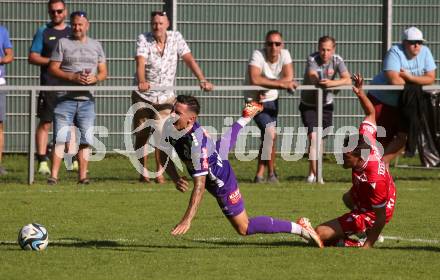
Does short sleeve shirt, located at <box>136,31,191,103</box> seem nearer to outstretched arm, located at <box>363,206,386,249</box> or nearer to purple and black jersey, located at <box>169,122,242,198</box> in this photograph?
purple and black jersey, located at <box>169,122,242,198</box>

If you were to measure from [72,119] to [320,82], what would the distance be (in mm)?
3346

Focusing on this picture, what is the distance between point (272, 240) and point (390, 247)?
1.13 meters

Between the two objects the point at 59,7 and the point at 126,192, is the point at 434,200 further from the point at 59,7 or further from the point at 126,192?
the point at 59,7

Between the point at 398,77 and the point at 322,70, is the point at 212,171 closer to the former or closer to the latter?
the point at 398,77

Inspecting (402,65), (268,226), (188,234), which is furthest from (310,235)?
(402,65)

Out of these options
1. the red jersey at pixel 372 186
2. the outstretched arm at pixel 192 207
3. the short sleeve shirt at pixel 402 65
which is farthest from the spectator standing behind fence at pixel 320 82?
the outstretched arm at pixel 192 207

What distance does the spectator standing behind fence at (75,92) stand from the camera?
15.5 metres

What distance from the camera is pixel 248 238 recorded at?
10984mm

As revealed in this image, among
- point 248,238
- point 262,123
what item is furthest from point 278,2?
point 248,238

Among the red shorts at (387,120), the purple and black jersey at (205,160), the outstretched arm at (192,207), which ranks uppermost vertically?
the red shorts at (387,120)

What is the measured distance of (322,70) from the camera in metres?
16.7

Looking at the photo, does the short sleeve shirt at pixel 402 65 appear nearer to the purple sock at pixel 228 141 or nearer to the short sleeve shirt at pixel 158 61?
the short sleeve shirt at pixel 158 61

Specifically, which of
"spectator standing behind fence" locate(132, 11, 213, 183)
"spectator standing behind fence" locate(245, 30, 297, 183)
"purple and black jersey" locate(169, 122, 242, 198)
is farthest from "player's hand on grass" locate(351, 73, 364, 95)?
"spectator standing behind fence" locate(245, 30, 297, 183)

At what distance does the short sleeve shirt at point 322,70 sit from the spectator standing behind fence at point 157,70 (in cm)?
154
